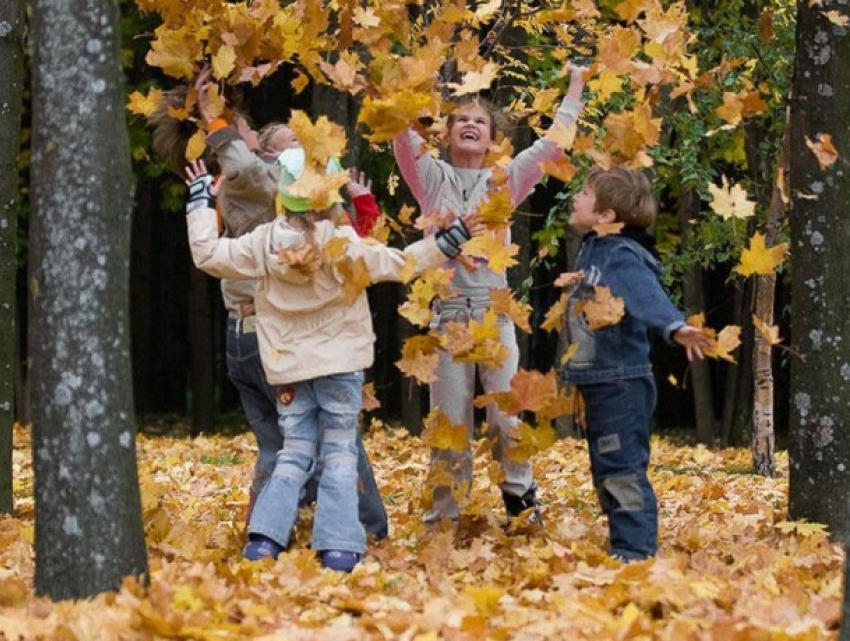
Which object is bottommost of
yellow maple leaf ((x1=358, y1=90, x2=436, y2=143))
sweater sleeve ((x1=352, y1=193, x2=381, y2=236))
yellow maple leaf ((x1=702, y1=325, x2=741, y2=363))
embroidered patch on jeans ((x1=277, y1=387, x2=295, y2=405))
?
embroidered patch on jeans ((x1=277, y1=387, x2=295, y2=405))

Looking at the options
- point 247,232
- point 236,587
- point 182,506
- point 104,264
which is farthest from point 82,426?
point 182,506

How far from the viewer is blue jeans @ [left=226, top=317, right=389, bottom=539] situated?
→ 6020 millimetres

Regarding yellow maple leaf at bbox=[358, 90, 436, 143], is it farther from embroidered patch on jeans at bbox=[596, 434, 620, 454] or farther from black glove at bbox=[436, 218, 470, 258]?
embroidered patch on jeans at bbox=[596, 434, 620, 454]

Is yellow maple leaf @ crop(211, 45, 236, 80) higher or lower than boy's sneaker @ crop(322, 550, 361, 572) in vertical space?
higher

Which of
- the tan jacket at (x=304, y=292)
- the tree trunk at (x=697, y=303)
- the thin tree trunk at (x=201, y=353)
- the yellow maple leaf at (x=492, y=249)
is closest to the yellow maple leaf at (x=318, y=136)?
the tan jacket at (x=304, y=292)

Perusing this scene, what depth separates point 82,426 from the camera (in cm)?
430

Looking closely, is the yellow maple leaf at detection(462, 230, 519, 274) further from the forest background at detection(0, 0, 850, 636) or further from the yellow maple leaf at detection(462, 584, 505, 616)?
the yellow maple leaf at detection(462, 584, 505, 616)

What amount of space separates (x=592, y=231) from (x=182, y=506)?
291 centimetres

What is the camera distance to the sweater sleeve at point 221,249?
5.45m

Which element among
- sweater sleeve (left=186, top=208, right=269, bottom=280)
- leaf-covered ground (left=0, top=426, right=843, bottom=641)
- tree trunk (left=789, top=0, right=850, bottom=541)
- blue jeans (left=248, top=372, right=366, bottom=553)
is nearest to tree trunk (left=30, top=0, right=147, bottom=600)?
leaf-covered ground (left=0, top=426, right=843, bottom=641)

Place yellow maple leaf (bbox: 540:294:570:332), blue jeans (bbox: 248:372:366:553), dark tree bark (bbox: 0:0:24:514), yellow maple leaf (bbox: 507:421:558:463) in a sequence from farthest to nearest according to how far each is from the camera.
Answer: dark tree bark (bbox: 0:0:24:514) < yellow maple leaf (bbox: 507:421:558:463) < yellow maple leaf (bbox: 540:294:570:332) < blue jeans (bbox: 248:372:366:553)

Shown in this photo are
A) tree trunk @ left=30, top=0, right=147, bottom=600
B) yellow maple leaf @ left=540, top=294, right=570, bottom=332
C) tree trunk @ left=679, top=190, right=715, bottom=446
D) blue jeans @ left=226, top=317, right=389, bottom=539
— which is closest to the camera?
tree trunk @ left=30, top=0, right=147, bottom=600

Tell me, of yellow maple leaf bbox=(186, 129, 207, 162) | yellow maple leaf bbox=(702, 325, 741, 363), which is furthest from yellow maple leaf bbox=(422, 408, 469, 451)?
yellow maple leaf bbox=(186, 129, 207, 162)

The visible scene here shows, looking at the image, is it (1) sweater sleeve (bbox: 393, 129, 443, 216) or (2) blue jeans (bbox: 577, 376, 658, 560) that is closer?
(2) blue jeans (bbox: 577, 376, 658, 560)
